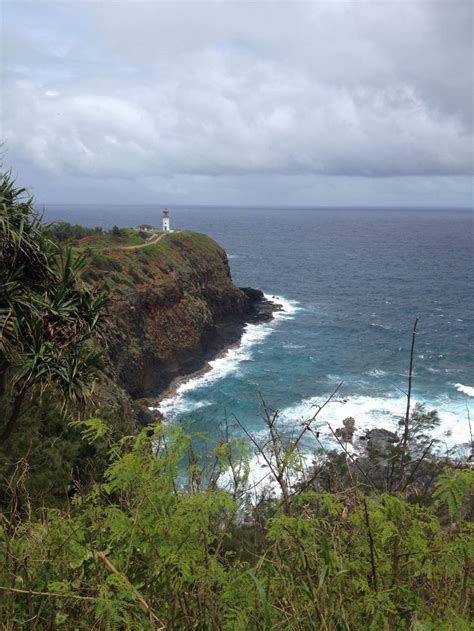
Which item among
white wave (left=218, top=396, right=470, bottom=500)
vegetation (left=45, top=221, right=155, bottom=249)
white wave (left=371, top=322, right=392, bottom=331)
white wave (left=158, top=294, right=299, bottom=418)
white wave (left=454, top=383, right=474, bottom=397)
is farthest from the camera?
white wave (left=371, top=322, right=392, bottom=331)

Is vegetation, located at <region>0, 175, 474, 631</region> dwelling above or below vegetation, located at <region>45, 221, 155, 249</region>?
below

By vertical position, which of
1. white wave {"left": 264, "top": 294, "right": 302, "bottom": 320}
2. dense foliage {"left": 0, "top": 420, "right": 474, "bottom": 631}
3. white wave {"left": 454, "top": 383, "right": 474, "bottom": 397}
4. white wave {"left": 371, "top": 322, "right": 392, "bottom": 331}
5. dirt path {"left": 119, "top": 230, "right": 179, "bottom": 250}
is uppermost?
dirt path {"left": 119, "top": 230, "right": 179, "bottom": 250}

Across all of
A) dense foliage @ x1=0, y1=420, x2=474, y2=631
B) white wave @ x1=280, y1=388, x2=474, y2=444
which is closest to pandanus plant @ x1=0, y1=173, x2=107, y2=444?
dense foliage @ x1=0, y1=420, x2=474, y2=631

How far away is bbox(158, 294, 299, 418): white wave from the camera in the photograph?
3697 cm

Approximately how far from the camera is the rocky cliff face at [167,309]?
3881 cm

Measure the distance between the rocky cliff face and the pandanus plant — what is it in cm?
1774

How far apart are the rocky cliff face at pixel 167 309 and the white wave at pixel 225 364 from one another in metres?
1.18

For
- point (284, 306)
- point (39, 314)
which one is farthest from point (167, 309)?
point (39, 314)

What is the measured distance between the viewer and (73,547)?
403 centimetres

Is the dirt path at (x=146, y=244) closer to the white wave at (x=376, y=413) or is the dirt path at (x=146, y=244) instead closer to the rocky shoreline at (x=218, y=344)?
the rocky shoreline at (x=218, y=344)

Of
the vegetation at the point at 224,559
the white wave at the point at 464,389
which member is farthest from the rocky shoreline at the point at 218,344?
the vegetation at the point at 224,559

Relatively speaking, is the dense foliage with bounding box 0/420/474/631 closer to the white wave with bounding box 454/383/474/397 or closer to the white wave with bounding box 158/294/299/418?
the white wave with bounding box 158/294/299/418

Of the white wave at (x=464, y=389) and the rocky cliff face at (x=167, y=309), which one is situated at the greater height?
the rocky cliff face at (x=167, y=309)

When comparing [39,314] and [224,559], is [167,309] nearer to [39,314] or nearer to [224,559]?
[39,314]
